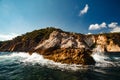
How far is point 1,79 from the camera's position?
15188 mm

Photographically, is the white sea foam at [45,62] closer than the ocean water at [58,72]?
No

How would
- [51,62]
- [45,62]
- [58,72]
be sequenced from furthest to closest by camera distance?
[45,62] → [51,62] → [58,72]

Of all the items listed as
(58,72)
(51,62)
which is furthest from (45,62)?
(58,72)

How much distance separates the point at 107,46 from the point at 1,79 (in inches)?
4428

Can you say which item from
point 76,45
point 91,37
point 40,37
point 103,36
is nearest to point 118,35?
point 103,36

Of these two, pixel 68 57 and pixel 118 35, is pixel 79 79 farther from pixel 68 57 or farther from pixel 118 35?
pixel 118 35

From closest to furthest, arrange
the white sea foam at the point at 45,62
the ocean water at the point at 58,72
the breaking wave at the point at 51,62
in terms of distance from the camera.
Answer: the ocean water at the point at 58,72 < the white sea foam at the point at 45,62 < the breaking wave at the point at 51,62

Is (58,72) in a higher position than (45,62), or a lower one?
lower

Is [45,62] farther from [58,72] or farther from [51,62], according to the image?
[58,72]

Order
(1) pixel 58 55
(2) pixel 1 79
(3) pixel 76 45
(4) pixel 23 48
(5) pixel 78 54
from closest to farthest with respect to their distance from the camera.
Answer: (2) pixel 1 79, (5) pixel 78 54, (1) pixel 58 55, (3) pixel 76 45, (4) pixel 23 48

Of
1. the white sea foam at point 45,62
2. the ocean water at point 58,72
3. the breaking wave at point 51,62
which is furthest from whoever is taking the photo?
the breaking wave at point 51,62

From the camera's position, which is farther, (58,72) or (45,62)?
(45,62)

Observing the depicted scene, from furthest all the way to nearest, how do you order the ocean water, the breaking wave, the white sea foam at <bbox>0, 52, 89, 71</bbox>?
the breaking wave → the white sea foam at <bbox>0, 52, 89, 71</bbox> → the ocean water

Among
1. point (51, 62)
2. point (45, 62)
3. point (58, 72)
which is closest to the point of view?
point (58, 72)
